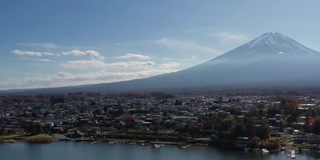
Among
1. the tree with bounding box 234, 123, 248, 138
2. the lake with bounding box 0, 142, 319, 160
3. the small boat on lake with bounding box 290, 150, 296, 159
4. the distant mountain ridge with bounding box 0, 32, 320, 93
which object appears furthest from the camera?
the distant mountain ridge with bounding box 0, 32, 320, 93

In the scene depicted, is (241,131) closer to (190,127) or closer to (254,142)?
(254,142)

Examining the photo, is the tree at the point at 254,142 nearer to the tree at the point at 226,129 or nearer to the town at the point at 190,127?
the town at the point at 190,127

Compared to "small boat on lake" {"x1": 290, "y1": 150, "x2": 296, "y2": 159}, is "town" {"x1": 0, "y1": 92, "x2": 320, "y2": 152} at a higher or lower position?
higher

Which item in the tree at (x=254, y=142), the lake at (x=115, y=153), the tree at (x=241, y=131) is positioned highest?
the tree at (x=241, y=131)

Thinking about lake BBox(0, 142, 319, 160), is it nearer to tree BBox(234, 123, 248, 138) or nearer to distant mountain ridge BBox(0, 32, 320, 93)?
tree BBox(234, 123, 248, 138)

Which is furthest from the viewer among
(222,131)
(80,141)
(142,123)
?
(142,123)

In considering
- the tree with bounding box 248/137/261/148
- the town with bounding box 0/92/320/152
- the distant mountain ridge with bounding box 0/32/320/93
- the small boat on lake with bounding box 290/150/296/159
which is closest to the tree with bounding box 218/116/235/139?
the town with bounding box 0/92/320/152

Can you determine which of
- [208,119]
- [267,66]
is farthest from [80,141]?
[267,66]

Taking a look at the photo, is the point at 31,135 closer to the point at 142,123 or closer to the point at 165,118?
the point at 142,123

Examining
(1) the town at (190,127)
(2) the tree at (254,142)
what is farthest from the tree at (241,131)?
(2) the tree at (254,142)
